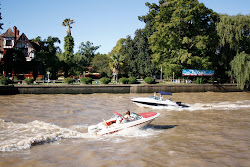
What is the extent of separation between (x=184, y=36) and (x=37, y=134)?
4540 centimetres

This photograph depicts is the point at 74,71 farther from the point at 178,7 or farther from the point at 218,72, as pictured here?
the point at 218,72

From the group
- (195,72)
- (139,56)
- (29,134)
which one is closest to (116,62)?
(139,56)

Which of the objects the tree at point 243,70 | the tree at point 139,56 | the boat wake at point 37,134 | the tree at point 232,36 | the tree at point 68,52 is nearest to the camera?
the boat wake at point 37,134

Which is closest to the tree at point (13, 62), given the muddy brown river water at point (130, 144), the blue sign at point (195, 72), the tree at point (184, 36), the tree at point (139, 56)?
the tree at point (139, 56)

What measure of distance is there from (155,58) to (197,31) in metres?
11.3

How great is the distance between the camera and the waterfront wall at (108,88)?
126 ft

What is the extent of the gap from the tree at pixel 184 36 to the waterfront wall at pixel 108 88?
5185mm

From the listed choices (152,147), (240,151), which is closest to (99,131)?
(152,147)

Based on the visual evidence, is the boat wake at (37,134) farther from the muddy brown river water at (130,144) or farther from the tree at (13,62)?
the tree at (13,62)

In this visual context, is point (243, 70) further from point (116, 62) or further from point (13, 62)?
point (13, 62)

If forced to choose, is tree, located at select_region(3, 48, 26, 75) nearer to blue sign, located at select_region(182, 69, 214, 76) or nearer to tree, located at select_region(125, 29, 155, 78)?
tree, located at select_region(125, 29, 155, 78)

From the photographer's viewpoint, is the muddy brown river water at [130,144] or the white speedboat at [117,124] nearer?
the muddy brown river water at [130,144]

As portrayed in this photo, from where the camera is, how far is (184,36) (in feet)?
172

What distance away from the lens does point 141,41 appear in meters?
65.3
